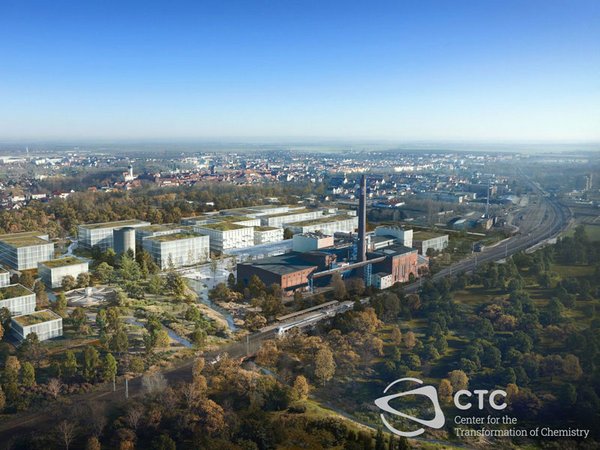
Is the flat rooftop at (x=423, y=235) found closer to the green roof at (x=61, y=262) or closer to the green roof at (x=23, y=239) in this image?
the green roof at (x=61, y=262)

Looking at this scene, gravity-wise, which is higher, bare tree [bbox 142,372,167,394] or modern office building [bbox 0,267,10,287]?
modern office building [bbox 0,267,10,287]

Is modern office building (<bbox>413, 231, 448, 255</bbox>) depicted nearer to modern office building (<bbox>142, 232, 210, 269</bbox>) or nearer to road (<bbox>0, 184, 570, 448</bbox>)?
road (<bbox>0, 184, 570, 448</bbox>)

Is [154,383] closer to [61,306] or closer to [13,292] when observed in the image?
[61,306]

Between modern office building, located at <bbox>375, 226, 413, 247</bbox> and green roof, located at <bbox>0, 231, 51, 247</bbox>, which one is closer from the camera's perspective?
green roof, located at <bbox>0, 231, 51, 247</bbox>

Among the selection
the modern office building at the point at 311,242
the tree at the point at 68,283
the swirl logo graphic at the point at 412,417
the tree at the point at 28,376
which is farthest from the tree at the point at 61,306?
the modern office building at the point at 311,242

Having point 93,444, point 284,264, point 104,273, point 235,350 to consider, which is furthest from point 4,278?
point 93,444

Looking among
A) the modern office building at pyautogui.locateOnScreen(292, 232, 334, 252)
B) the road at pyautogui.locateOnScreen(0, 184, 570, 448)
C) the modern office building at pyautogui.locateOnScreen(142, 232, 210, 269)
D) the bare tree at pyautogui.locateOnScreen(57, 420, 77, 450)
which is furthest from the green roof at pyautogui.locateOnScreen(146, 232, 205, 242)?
the bare tree at pyautogui.locateOnScreen(57, 420, 77, 450)

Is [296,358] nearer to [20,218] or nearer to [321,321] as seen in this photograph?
[321,321]
